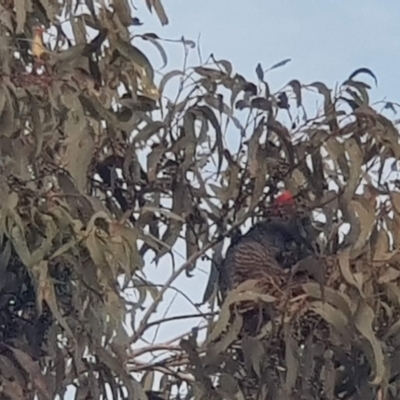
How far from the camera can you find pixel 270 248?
271 centimetres

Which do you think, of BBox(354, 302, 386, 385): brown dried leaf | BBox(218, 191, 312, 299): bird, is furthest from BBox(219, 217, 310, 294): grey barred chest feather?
BBox(354, 302, 386, 385): brown dried leaf

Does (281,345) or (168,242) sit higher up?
(168,242)

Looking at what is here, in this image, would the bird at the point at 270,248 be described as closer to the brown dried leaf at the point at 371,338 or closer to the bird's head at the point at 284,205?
the bird's head at the point at 284,205

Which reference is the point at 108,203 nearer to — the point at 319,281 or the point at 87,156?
the point at 87,156

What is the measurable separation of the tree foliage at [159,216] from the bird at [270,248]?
0.04m

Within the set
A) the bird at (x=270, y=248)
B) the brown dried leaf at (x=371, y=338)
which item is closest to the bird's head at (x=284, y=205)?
the bird at (x=270, y=248)

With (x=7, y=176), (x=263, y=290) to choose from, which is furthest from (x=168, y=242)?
(x=7, y=176)

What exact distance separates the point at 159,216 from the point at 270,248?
0.87 feet

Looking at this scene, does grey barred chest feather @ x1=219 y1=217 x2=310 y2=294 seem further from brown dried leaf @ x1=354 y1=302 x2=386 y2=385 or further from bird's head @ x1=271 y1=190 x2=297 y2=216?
brown dried leaf @ x1=354 y1=302 x2=386 y2=385

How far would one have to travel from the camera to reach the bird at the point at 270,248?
8.76 feet

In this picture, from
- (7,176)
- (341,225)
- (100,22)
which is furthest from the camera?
(100,22)

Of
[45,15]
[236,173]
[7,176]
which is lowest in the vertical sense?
[7,176]

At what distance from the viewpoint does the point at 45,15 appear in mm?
2701

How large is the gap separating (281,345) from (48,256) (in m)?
0.51
